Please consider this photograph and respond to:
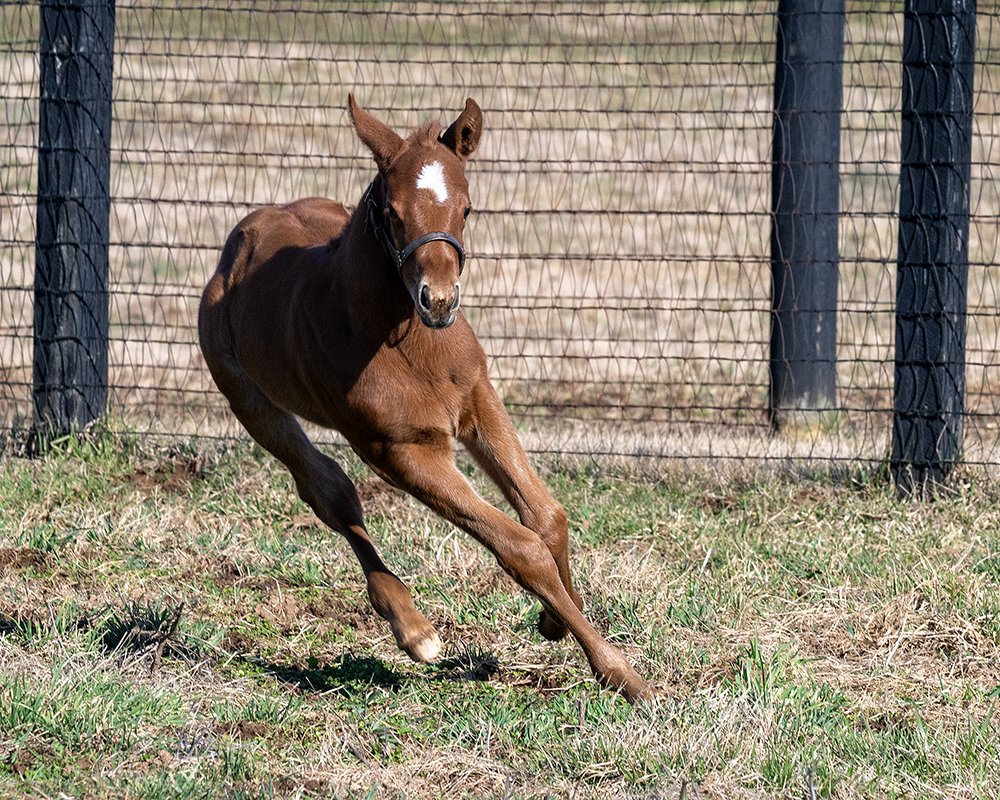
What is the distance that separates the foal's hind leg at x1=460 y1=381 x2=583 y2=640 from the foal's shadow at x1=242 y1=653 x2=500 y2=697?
25 centimetres

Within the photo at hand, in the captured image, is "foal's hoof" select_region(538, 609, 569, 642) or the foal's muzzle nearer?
the foal's muzzle

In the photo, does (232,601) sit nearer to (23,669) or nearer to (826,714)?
(23,669)

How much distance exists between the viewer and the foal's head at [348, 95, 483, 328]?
10.6 feet

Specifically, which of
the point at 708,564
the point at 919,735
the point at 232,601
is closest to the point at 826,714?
the point at 919,735

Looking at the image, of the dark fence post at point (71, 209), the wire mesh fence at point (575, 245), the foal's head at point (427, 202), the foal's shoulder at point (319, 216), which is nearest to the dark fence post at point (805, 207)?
the wire mesh fence at point (575, 245)

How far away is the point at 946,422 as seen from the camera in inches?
220

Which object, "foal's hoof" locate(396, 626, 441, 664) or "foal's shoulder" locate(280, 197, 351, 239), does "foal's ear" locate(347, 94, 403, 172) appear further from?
"foal's hoof" locate(396, 626, 441, 664)

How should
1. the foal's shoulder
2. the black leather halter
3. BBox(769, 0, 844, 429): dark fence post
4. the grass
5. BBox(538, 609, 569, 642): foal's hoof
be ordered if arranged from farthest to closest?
BBox(769, 0, 844, 429): dark fence post < the foal's shoulder < BBox(538, 609, 569, 642): foal's hoof < the black leather halter < the grass

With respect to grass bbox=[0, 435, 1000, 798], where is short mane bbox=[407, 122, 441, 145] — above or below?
above

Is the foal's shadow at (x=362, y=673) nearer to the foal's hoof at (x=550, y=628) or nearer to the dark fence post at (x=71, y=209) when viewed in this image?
the foal's hoof at (x=550, y=628)

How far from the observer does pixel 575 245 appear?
1262 centimetres

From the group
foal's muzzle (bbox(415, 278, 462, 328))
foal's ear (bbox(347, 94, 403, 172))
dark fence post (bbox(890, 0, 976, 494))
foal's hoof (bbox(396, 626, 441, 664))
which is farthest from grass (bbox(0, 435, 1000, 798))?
foal's ear (bbox(347, 94, 403, 172))

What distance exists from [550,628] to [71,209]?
354cm

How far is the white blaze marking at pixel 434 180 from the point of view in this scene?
3.36m
